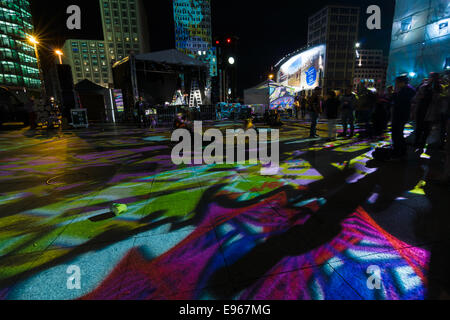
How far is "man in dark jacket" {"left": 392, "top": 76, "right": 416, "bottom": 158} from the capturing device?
4980 mm

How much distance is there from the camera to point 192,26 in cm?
9094

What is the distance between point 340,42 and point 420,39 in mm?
97050

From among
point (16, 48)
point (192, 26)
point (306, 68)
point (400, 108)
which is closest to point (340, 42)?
point (192, 26)

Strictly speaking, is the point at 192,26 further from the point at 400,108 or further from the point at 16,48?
the point at 400,108

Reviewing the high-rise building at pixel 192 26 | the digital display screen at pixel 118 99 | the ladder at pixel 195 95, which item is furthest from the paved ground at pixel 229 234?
the high-rise building at pixel 192 26

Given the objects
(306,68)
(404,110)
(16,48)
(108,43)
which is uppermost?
(108,43)

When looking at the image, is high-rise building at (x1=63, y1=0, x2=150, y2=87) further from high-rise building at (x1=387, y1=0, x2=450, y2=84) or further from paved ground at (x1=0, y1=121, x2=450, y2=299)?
paved ground at (x1=0, y1=121, x2=450, y2=299)

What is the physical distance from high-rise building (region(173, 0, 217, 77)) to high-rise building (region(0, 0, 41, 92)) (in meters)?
49.0

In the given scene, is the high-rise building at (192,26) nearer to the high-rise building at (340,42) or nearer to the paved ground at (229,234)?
the high-rise building at (340,42)

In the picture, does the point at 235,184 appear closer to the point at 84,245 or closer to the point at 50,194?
the point at 84,245

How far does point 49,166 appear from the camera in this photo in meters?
5.66

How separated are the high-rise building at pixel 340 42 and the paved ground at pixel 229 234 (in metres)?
100

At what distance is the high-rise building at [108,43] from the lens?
256 feet

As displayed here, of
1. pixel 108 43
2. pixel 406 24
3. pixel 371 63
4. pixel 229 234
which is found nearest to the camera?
pixel 229 234
